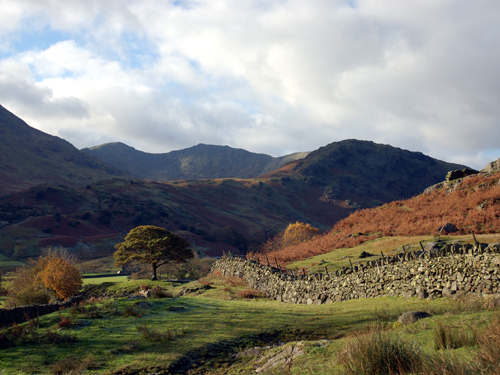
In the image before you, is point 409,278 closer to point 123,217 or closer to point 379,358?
point 379,358

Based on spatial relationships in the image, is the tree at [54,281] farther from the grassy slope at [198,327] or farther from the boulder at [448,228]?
the boulder at [448,228]

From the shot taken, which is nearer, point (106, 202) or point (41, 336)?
point (41, 336)

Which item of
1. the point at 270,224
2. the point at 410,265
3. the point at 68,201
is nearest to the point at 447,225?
the point at 410,265

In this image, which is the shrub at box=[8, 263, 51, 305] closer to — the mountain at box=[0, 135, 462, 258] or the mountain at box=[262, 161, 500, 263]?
the mountain at box=[262, 161, 500, 263]

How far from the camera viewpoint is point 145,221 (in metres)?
144

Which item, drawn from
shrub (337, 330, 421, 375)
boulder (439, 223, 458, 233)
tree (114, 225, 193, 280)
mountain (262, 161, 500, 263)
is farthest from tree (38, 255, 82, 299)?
shrub (337, 330, 421, 375)

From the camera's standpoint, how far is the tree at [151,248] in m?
44.8

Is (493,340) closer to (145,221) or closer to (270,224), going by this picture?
(145,221)

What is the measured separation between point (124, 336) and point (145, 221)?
13475 centimetres

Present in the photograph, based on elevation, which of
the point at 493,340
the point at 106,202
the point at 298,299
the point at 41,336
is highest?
the point at 106,202

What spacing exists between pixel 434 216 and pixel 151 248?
104 feet

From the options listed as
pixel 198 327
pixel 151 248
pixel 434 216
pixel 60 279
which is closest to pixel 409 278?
pixel 198 327

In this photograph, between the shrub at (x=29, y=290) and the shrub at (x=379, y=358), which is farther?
the shrub at (x=29, y=290)

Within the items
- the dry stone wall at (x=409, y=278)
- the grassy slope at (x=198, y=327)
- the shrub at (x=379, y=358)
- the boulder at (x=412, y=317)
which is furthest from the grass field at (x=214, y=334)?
the dry stone wall at (x=409, y=278)
